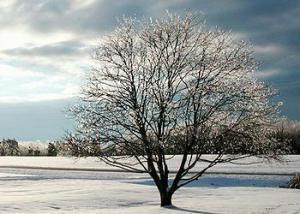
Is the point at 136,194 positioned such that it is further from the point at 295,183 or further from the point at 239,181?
the point at 295,183

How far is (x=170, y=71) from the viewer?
63.0 feet

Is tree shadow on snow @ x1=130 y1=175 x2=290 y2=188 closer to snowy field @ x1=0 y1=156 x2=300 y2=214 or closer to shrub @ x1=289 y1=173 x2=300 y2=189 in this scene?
snowy field @ x1=0 y1=156 x2=300 y2=214

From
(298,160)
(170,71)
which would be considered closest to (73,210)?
(170,71)

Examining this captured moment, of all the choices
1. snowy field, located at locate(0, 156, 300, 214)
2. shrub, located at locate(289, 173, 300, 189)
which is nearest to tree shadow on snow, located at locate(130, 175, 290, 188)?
snowy field, located at locate(0, 156, 300, 214)

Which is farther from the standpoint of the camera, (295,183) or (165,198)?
(295,183)

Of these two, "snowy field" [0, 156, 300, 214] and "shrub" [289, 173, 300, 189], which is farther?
"shrub" [289, 173, 300, 189]

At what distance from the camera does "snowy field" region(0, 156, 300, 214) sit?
59.9ft

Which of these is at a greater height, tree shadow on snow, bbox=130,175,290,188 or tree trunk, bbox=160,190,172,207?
tree shadow on snow, bbox=130,175,290,188

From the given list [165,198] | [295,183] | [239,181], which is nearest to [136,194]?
[165,198]

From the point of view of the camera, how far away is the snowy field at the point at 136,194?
18.3m

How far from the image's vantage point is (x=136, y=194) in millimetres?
23719

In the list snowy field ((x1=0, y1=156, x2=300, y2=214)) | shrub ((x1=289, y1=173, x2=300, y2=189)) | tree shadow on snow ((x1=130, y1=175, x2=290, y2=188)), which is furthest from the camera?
tree shadow on snow ((x1=130, y1=175, x2=290, y2=188))

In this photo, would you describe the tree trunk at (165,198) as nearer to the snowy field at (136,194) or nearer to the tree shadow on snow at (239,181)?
the snowy field at (136,194)

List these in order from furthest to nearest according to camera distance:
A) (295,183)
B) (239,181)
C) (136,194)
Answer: (239,181)
(295,183)
(136,194)
